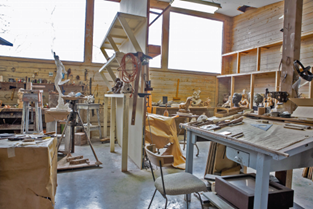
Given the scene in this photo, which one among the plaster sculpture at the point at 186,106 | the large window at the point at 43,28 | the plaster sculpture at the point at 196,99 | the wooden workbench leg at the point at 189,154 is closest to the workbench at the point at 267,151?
the wooden workbench leg at the point at 189,154

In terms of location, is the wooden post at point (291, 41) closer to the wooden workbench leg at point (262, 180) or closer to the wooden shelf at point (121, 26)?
the wooden workbench leg at point (262, 180)

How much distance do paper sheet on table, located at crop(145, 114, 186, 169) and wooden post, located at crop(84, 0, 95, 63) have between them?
3455mm

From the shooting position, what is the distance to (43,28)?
5965 millimetres

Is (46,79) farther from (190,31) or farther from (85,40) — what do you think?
(190,31)

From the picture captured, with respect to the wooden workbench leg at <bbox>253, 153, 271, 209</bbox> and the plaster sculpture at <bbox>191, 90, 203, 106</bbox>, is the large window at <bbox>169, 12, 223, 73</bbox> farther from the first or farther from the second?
the wooden workbench leg at <bbox>253, 153, 271, 209</bbox>

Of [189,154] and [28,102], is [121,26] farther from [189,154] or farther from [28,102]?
[189,154]

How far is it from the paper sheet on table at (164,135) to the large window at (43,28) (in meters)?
3.67

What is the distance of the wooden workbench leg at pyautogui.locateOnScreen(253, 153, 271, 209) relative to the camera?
4.82ft

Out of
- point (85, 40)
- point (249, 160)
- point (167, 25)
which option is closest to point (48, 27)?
point (85, 40)

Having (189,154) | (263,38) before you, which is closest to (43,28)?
(189,154)

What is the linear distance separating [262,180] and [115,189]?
6.31ft

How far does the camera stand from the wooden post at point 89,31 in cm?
624

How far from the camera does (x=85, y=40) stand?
6.24 m

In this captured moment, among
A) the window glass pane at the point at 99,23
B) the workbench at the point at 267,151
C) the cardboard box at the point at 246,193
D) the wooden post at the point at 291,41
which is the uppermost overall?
the window glass pane at the point at 99,23
